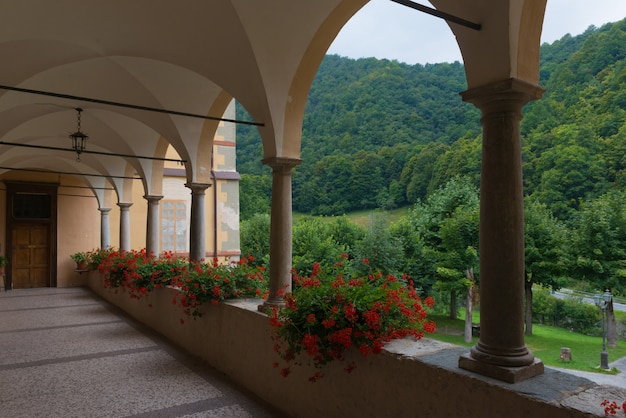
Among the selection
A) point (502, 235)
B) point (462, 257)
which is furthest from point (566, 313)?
point (502, 235)

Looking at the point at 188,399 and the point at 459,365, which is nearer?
the point at 459,365

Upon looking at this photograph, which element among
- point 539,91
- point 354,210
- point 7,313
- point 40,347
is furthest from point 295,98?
point 354,210

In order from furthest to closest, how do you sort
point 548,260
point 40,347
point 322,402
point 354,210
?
point 354,210, point 548,260, point 40,347, point 322,402

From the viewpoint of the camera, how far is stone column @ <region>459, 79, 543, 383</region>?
2.31 meters

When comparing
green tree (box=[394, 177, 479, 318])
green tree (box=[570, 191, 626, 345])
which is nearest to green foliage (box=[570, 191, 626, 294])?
green tree (box=[570, 191, 626, 345])

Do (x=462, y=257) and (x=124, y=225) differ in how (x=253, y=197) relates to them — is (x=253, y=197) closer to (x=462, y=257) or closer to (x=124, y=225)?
(x=462, y=257)

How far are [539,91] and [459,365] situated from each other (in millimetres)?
1555

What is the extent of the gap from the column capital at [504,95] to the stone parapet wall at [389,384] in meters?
1.42

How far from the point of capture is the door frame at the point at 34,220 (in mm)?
12742

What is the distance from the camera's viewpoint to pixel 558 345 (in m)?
22.0

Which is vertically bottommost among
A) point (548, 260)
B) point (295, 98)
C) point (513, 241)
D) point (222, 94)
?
point (548, 260)

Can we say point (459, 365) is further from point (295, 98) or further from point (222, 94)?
point (222, 94)

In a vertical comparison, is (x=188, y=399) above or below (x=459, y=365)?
below

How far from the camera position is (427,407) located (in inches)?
96.6
